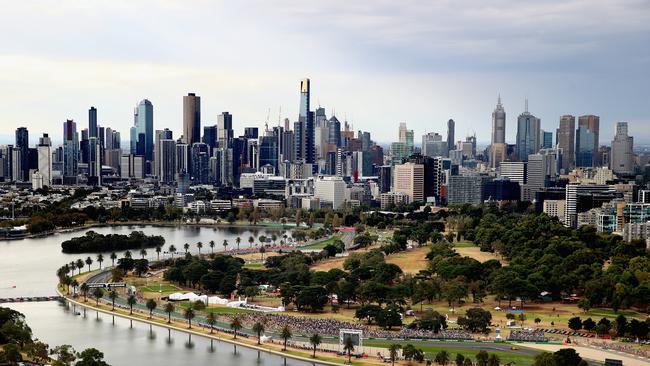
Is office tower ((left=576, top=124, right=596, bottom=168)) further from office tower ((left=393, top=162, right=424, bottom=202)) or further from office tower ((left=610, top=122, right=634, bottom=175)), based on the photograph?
office tower ((left=393, top=162, right=424, bottom=202))

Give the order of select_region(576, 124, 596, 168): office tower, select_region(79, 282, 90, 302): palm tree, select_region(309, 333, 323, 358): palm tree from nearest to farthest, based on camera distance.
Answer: select_region(309, 333, 323, 358): palm tree
select_region(79, 282, 90, 302): palm tree
select_region(576, 124, 596, 168): office tower

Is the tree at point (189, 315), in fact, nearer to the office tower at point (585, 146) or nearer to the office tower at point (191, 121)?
the office tower at point (585, 146)

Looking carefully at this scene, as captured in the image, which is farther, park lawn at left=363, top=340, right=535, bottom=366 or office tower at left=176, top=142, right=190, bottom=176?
office tower at left=176, top=142, right=190, bottom=176

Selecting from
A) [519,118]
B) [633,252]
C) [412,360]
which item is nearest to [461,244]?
[633,252]

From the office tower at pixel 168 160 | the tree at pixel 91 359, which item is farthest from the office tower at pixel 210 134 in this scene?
the tree at pixel 91 359

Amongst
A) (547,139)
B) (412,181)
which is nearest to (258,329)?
(412,181)

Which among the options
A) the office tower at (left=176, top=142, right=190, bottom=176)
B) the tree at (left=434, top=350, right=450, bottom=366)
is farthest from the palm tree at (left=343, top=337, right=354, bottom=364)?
the office tower at (left=176, top=142, right=190, bottom=176)

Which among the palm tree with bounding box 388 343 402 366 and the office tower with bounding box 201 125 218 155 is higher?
the office tower with bounding box 201 125 218 155
